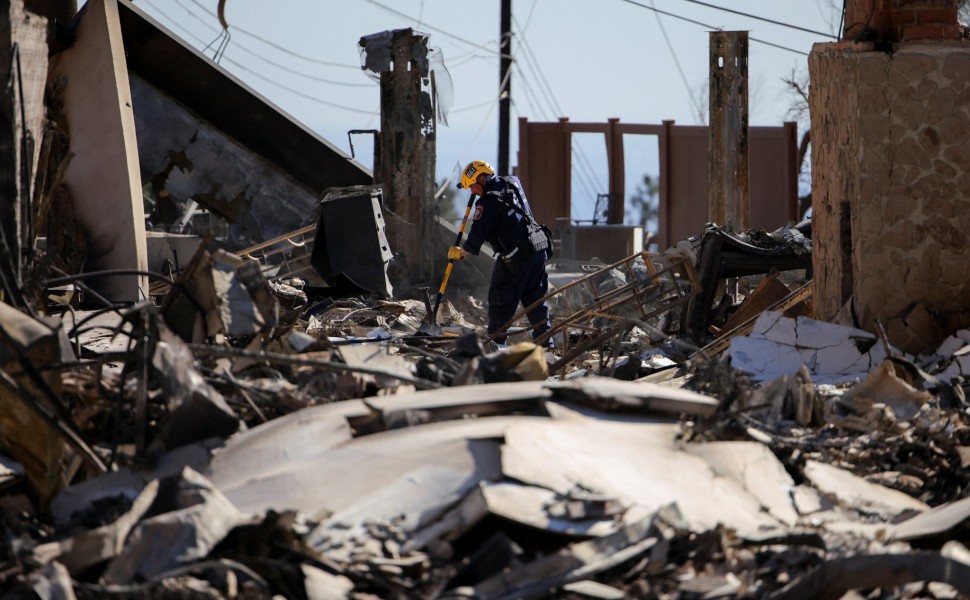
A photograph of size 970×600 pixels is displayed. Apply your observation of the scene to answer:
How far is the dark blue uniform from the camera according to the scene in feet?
31.4

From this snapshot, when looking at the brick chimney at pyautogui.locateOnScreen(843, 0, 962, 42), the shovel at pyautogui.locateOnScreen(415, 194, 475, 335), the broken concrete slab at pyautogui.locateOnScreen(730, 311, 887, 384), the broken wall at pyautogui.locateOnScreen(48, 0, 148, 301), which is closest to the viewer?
the broken concrete slab at pyautogui.locateOnScreen(730, 311, 887, 384)

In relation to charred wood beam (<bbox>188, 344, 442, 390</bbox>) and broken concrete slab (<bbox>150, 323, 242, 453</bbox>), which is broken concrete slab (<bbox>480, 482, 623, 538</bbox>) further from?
broken concrete slab (<bbox>150, 323, 242, 453</bbox>)

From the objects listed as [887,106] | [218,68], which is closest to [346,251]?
[218,68]

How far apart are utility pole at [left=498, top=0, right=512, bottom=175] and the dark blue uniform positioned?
12.5 meters

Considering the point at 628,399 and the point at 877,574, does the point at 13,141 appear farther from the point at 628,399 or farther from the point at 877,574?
the point at 877,574

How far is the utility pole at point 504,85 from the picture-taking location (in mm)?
22422

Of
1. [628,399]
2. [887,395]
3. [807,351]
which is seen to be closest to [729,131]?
[807,351]

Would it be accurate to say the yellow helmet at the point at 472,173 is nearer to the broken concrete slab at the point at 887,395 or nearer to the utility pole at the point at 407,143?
the utility pole at the point at 407,143

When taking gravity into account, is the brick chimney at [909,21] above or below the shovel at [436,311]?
above

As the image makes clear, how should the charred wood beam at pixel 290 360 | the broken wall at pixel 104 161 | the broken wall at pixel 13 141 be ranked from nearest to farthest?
the charred wood beam at pixel 290 360 → the broken wall at pixel 13 141 → the broken wall at pixel 104 161

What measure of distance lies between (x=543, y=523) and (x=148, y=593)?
3.58 ft

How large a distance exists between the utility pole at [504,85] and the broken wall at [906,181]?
15.8 metres

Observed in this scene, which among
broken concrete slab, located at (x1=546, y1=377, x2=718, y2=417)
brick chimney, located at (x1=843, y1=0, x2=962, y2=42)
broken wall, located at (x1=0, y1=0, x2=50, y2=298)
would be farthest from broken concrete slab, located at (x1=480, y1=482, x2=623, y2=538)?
brick chimney, located at (x1=843, y1=0, x2=962, y2=42)

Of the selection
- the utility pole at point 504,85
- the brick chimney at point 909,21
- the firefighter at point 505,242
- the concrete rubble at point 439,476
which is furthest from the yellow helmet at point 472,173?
the utility pole at point 504,85
